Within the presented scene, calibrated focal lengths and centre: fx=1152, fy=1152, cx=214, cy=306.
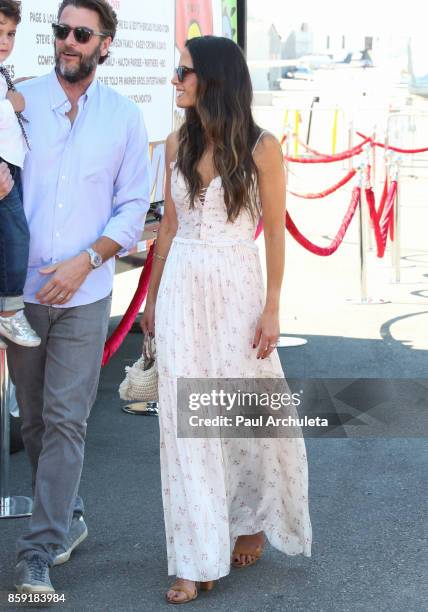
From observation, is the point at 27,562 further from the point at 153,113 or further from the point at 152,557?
the point at 153,113

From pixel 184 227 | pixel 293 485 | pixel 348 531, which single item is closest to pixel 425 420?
pixel 348 531

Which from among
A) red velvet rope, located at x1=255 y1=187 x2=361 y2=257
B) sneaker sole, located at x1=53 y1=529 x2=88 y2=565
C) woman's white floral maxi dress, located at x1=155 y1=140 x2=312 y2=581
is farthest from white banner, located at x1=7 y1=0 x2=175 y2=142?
sneaker sole, located at x1=53 y1=529 x2=88 y2=565

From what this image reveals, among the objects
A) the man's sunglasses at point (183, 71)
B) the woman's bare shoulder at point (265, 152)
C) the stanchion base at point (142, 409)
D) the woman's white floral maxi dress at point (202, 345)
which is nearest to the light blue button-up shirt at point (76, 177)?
the woman's white floral maxi dress at point (202, 345)

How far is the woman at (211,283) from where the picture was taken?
12.8 feet

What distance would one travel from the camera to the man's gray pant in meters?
4.01

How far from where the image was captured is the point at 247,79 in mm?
3939

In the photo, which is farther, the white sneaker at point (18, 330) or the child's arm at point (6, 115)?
the white sneaker at point (18, 330)

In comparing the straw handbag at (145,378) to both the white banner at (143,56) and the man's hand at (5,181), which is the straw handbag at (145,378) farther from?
the white banner at (143,56)

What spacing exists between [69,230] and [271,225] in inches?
27.7

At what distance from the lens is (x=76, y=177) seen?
13.1ft

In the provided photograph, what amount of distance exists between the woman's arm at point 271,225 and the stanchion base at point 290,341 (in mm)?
4258

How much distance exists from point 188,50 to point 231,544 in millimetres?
1773

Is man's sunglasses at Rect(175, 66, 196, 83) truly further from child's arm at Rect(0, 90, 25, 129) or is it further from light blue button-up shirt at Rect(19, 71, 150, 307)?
child's arm at Rect(0, 90, 25, 129)

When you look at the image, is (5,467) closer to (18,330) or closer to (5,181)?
(18,330)
